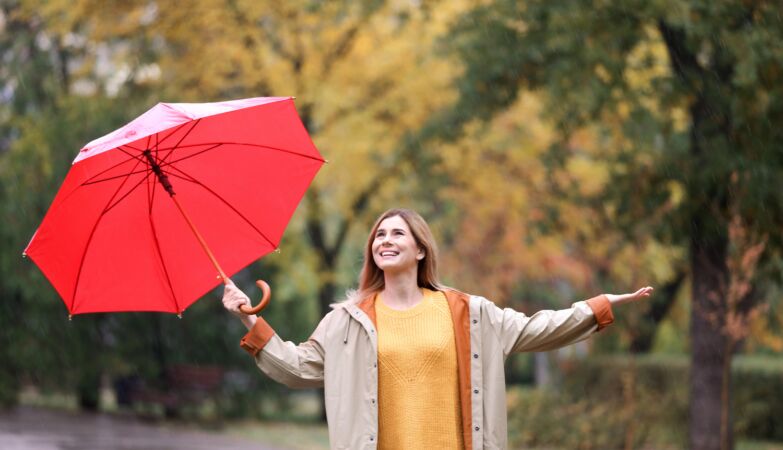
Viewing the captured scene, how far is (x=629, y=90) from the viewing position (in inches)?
526

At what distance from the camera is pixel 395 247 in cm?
524

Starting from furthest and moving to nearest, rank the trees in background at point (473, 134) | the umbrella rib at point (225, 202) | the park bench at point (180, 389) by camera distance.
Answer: the park bench at point (180, 389) → the trees in background at point (473, 134) → the umbrella rib at point (225, 202)

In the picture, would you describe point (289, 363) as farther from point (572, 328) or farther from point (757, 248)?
point (757, 248)

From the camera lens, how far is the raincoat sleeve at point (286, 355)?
4.99 m

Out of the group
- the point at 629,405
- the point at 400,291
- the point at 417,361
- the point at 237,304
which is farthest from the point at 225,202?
the point at 629,405

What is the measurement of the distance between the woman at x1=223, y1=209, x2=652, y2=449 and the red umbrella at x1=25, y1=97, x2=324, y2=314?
0.64 meters

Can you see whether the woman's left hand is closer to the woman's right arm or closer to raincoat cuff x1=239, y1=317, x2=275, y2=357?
the woman's right arm

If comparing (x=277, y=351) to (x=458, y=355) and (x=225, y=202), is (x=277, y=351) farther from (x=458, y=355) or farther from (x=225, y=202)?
(x=225, y=202)

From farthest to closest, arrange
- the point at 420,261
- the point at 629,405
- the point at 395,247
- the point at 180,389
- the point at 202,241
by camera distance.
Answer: the point at 180,389, the point at 629,405, the point at 202,241, the point at 420,261, the point at 395,247

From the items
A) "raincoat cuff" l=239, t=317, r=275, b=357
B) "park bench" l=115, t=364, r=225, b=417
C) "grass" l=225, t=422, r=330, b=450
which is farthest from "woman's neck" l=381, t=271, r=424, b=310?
"park bench" l=115, t=364, r=225, b=417

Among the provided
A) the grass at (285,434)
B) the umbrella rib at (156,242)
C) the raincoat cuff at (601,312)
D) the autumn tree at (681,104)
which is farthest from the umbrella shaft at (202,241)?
the grass at (285,434)

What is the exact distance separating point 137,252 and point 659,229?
9044mm

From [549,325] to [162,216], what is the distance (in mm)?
2002

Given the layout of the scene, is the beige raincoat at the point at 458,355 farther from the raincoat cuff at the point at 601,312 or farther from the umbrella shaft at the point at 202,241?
the umbrella shaft at the point at 202,241
